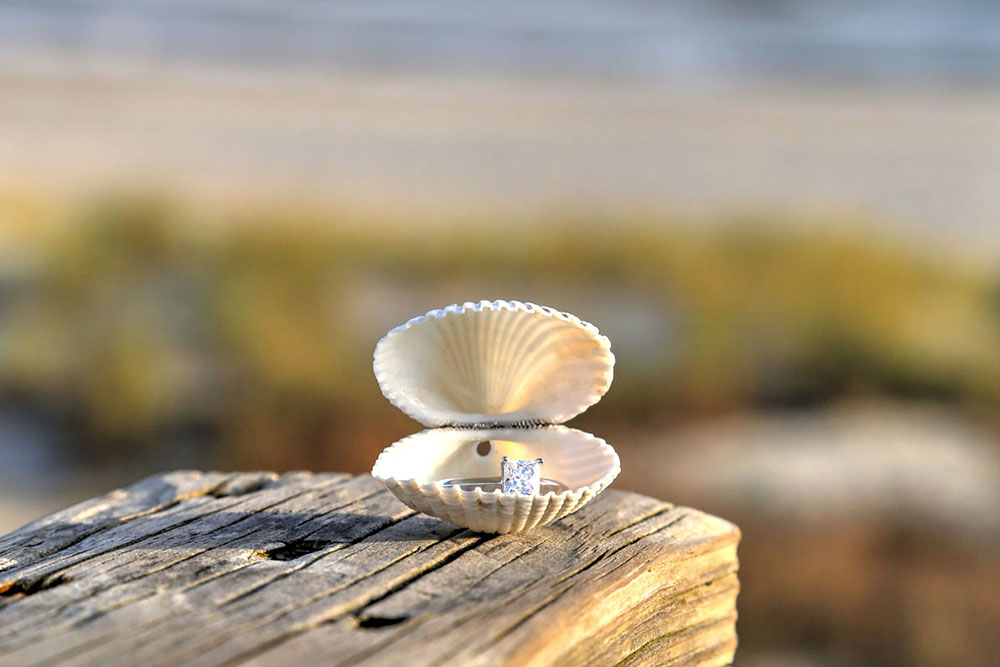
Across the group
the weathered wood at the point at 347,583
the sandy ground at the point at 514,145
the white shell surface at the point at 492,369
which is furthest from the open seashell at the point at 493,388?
the sandy ground at the point at 514,145

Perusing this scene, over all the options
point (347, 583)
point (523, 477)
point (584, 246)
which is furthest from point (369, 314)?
point (347, 583)

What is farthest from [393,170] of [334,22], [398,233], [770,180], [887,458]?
[887,458]

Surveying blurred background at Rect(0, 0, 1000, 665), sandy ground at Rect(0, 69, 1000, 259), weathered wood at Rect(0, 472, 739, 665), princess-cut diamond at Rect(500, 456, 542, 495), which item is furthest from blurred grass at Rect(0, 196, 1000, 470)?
princess-cut diamond at Rect(500, 456, 542, 495)

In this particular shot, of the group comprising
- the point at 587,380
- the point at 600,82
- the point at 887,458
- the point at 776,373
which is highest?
the point at 600,82

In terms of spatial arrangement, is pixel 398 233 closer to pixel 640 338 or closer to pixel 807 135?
pixel 640 338

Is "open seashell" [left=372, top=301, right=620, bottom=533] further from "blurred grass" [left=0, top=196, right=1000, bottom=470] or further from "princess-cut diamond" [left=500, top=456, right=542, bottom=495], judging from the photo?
"blurred grass" [left=0, top=196, right=1000, bottom=470]

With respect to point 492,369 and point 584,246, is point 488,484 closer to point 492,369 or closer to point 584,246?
point 492,369
